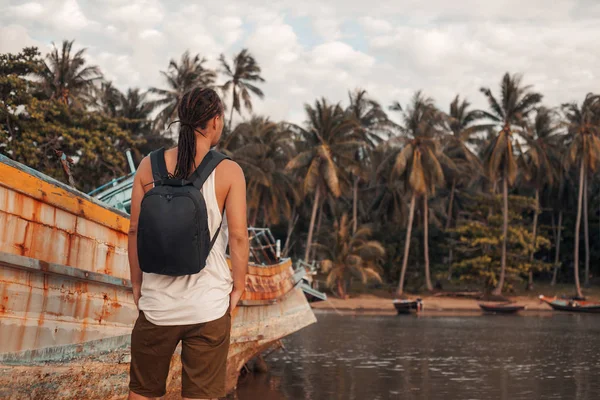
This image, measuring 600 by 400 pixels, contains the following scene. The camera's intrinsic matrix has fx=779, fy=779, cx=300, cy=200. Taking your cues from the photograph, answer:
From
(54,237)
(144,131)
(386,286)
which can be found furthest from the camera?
(386,286)

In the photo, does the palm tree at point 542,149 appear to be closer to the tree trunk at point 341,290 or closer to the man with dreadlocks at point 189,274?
the tree trunk at point 341,290

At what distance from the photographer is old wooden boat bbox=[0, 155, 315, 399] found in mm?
5586

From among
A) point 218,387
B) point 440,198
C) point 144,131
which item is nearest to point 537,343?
point 218,387

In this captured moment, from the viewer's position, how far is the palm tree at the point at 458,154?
167ft

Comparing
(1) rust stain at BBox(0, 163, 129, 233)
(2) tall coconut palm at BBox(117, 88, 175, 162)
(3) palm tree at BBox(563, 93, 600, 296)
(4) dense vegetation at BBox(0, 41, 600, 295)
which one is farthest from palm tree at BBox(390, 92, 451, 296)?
(1) rust stain at BBox(0, 163, 129, 233)

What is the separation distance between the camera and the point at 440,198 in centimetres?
5909

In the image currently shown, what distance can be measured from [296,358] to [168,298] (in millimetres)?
15856

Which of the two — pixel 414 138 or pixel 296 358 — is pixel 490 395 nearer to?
pixel 296 358

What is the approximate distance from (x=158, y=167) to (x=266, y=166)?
43222 millimetres

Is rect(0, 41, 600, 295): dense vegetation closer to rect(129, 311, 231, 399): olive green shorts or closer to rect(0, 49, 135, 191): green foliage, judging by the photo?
rect(0, 49, 135, 191): green foliage

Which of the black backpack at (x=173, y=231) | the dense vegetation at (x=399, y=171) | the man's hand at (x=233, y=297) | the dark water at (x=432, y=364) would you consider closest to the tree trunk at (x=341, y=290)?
the dense vegetation at (x=399, y=171)

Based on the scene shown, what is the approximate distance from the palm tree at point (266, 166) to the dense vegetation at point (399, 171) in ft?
0.30

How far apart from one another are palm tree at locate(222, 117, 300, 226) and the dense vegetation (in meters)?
0.09

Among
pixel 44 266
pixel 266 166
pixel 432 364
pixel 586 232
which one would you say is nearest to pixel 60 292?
pixel 44 266
